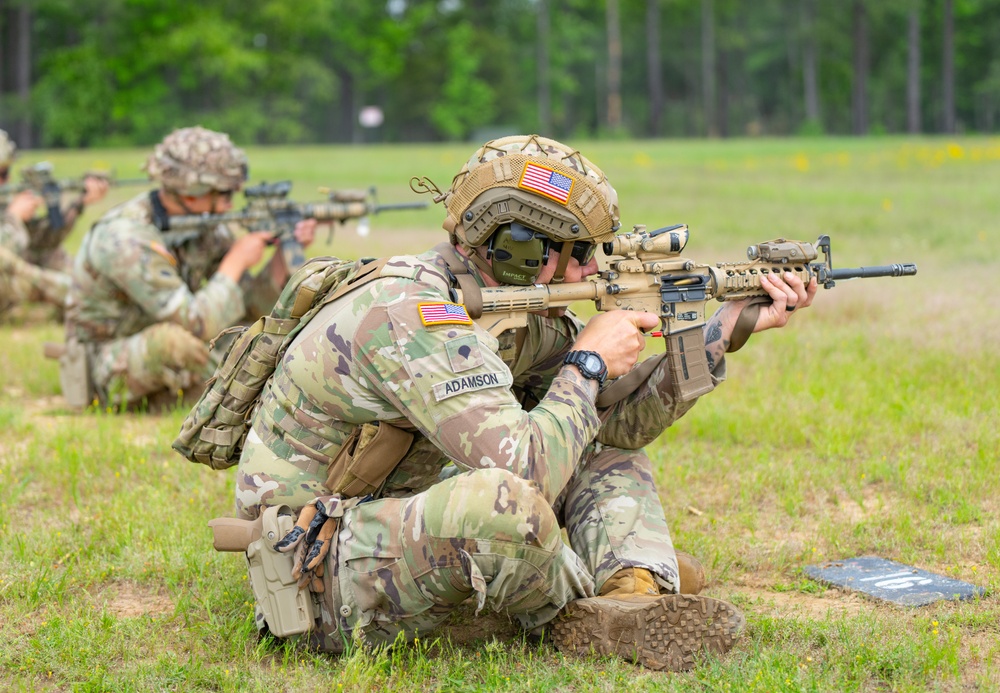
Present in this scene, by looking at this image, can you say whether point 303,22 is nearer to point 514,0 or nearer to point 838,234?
point 514,0

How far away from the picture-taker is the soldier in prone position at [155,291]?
8.10 m

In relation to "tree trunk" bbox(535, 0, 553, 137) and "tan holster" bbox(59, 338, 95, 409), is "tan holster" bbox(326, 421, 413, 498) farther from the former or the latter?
"tree trunk" bbox(535, 0, 553, 137)

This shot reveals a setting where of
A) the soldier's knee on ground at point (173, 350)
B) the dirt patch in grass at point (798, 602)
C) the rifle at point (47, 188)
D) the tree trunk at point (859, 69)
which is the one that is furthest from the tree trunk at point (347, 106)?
the dirt patch in grass at point (798, 602)

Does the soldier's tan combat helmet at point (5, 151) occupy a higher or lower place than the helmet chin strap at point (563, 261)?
higher

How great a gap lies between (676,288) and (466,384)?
119cm

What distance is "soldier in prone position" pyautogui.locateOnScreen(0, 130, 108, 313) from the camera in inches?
455

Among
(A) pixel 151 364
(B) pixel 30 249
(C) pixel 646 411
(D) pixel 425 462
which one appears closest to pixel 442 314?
(D) pixel 425 462

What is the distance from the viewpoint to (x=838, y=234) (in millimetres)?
Answer: 15320

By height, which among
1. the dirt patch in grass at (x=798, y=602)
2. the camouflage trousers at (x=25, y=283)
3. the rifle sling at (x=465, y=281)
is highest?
the rifle sling at (x=465, y=281)

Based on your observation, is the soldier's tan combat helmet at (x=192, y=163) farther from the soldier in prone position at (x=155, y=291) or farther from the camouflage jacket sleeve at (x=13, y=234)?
the camouflage jacket sleeve at (x=13, y=234)

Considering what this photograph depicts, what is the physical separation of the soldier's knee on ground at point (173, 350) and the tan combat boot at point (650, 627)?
453 centimetres

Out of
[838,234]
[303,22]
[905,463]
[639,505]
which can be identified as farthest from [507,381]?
[303,22]

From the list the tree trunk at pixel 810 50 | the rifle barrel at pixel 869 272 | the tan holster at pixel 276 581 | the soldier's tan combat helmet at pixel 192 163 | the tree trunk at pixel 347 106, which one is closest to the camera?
the tan holster at pixel 276 581

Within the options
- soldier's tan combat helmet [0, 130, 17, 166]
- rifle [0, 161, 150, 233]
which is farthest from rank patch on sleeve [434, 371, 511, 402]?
soldier's tan combat helmet [0, 130, 17, 166]
